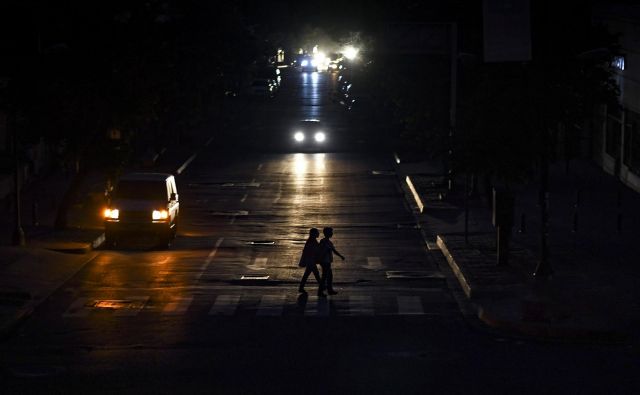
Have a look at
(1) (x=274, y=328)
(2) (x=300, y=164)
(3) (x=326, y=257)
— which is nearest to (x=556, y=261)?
(3) (x=326, y=257)

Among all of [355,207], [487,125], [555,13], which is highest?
[555,13]

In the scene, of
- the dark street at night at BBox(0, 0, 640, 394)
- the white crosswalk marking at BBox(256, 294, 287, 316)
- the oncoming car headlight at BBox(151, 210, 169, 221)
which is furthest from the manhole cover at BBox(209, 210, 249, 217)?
the white crosswalk marking at BBox(256, 294, 287, 316)

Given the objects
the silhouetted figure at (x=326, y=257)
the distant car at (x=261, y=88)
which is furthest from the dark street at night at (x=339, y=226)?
the distant car at (x=261, y=88)

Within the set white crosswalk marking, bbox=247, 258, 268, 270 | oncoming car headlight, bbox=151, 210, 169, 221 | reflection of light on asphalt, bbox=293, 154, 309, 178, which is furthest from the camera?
reflection of light on asphalt, bbox=293, 154, 309, 178

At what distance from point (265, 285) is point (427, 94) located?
2372 cm

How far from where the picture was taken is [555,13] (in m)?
35.6

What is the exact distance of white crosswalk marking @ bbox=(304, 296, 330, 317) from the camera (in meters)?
25.2

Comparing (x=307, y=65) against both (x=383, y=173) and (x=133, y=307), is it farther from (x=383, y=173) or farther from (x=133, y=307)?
(x=133, y=307)

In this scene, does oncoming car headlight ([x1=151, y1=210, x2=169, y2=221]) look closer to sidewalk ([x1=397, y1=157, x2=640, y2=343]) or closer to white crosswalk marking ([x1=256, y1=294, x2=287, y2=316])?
sidewalk ([x1=397, y1=157, x2=640, y2=343])

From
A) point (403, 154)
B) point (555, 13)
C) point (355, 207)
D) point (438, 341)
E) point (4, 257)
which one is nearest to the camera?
point (438, 341)

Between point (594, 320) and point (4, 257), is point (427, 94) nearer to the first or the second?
point (4, 257)

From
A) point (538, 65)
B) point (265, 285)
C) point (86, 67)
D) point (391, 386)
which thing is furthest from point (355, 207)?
point (391, 386)

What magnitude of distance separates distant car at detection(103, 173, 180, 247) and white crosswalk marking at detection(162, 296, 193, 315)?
956cm

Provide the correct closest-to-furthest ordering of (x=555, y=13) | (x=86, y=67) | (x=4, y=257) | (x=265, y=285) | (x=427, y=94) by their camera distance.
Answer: (x=265, y=285) → (x=4, y=257) → (x=555, y=13) → (x=86, y=67) → (x=427, y=94)
